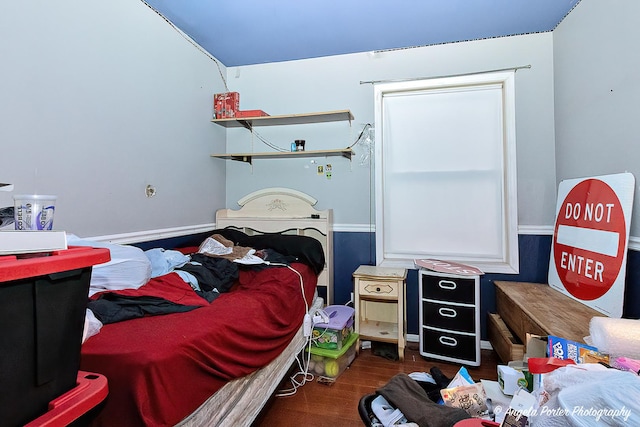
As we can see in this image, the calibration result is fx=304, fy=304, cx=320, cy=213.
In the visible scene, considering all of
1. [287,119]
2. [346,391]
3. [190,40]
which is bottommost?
[346,391]

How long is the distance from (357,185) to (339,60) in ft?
3.89

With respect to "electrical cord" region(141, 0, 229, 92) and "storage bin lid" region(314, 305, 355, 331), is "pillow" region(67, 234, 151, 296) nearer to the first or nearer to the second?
"storage bin lid" region(314, 305, 355, 331)

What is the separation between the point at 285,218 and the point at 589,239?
86.1 inches

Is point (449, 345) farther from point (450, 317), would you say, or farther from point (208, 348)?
point (208, 348)

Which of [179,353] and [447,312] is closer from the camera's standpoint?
[179,353]

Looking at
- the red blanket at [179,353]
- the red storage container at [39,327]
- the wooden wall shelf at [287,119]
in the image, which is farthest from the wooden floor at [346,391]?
the wooden wall shelf at [287,119]

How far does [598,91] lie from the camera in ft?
6.16

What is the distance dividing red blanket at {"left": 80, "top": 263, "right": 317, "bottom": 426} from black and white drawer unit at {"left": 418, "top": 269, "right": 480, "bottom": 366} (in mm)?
1214

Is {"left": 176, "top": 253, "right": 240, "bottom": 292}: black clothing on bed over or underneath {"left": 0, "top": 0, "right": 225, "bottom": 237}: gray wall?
underneath

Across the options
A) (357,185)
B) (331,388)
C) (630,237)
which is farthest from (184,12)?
(630,237)

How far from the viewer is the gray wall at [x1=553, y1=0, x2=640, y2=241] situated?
1609mm

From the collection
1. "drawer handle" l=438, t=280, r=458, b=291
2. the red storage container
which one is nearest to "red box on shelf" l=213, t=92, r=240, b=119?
"drawer handle" l=438, t=280, r=458, b=291

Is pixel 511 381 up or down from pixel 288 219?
down

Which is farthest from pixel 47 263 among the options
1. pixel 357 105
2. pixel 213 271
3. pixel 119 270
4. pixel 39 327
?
pixel 357 105
